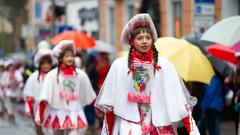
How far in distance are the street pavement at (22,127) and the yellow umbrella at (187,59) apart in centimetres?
577

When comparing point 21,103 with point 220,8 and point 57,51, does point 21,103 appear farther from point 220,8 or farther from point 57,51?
point 57,51

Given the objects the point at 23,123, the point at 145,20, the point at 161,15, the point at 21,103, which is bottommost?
the point at 21,103

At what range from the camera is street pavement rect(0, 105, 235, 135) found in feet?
49.7

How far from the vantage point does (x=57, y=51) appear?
31.2 feet

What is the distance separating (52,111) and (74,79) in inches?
19.9

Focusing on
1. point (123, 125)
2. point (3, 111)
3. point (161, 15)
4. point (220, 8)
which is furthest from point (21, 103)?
point (123, 125)

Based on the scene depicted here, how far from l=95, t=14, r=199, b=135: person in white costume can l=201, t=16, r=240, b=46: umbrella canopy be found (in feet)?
9.13

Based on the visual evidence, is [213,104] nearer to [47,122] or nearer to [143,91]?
[47,122]

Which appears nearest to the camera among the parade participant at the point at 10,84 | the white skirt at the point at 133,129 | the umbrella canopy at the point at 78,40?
the white skirt at the point at 133,129

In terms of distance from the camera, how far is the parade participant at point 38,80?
36.4 feet

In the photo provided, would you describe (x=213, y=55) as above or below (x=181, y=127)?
above

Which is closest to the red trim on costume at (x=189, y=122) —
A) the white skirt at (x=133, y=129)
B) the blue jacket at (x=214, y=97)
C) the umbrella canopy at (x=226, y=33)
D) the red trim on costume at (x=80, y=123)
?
the white skirt at (x=133, y=129)

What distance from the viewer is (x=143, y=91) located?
6.36 metres

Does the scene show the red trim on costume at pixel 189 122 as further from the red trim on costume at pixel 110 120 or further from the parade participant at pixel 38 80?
the parade participant at pixel 38 80
